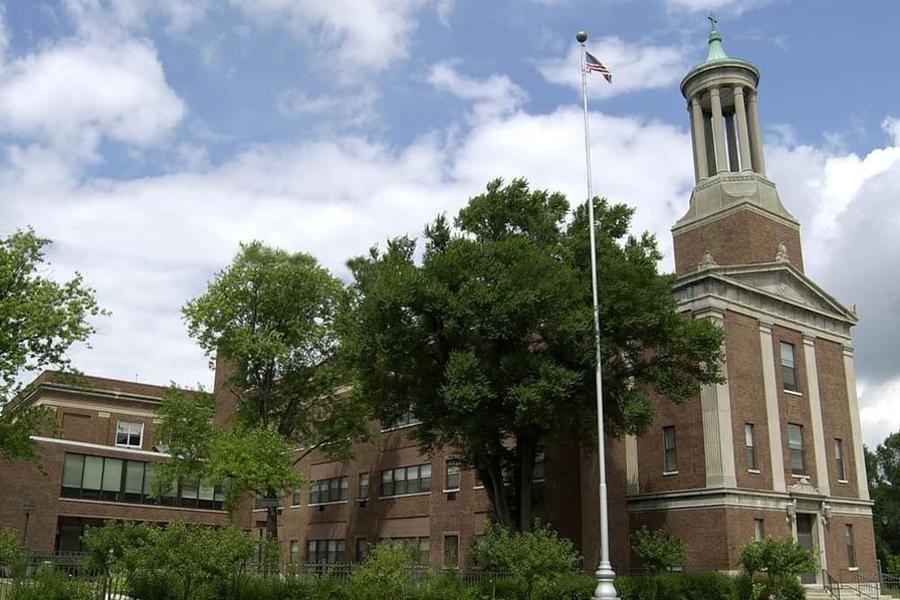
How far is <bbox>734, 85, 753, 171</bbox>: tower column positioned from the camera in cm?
4631

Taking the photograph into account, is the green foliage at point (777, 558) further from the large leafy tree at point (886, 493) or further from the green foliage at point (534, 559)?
the large leafy tree at point (886, 493)

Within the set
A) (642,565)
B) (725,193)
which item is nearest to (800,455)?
(642,565)

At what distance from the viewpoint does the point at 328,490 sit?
197 ft

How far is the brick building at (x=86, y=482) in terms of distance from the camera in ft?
185

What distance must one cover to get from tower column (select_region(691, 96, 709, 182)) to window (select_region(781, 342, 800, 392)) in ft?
34.0

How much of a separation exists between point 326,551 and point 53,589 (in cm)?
3644

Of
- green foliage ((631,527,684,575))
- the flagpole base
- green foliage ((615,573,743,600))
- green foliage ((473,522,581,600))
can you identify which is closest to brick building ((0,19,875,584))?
green foliage ((631,527,684,575))

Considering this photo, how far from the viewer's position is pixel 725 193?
149ft

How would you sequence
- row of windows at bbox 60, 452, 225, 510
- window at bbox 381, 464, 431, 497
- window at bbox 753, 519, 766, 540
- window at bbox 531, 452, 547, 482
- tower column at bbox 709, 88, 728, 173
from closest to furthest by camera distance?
1. window at bbox 753, 519, 766, 540
2. window at bbox 531, 452, 547, 482
3. tower column at bbox 709, 88, 728, 173
4. window at bbox 381, 464, 431, 497
5. row of windows at bbox 60, 452, 225, 510

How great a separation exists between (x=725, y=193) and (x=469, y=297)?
21.0 meters

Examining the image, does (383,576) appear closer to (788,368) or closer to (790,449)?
(790,449)

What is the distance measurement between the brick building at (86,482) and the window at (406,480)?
11.5m

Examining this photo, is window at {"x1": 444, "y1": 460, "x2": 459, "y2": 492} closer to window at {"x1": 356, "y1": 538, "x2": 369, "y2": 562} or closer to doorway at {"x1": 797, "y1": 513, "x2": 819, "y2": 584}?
window at {"x1": 356, "y1": 538, "x2": 369, "y2": 562}

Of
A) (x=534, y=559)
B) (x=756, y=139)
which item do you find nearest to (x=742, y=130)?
(x=756, y=139)
